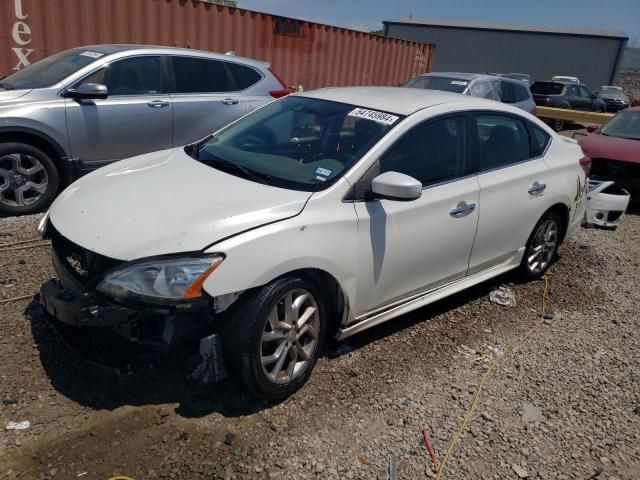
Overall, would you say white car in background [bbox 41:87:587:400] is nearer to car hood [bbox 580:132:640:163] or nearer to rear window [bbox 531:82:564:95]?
car hood [bbox 580:132:640:163]

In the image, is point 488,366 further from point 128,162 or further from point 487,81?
point 487,81

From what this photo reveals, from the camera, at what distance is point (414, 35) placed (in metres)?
46.0

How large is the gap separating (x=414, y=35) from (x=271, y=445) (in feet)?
156

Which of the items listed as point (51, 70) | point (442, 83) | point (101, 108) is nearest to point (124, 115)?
point (101, 108)

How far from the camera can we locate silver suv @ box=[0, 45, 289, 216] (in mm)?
5367

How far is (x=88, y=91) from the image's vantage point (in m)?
5.48

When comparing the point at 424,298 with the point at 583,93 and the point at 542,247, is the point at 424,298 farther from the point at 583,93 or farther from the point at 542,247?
the point at 583,93

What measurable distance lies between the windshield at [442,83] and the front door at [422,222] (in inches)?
250

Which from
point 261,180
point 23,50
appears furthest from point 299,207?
point 23,50

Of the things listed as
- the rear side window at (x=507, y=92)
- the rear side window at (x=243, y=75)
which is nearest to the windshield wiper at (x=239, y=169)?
the rear side window at (x=243, y=75)

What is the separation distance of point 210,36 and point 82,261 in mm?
9025

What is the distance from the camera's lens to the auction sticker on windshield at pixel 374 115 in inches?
140

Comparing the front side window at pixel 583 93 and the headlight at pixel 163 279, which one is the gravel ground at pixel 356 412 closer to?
the headlight at pixel 163 279

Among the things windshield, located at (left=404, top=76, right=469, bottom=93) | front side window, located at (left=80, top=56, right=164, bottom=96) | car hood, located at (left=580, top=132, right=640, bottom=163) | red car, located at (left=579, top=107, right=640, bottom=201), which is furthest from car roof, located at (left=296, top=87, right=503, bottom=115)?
windshield, located at (left=404, top=76, right=469, bottom=93)
